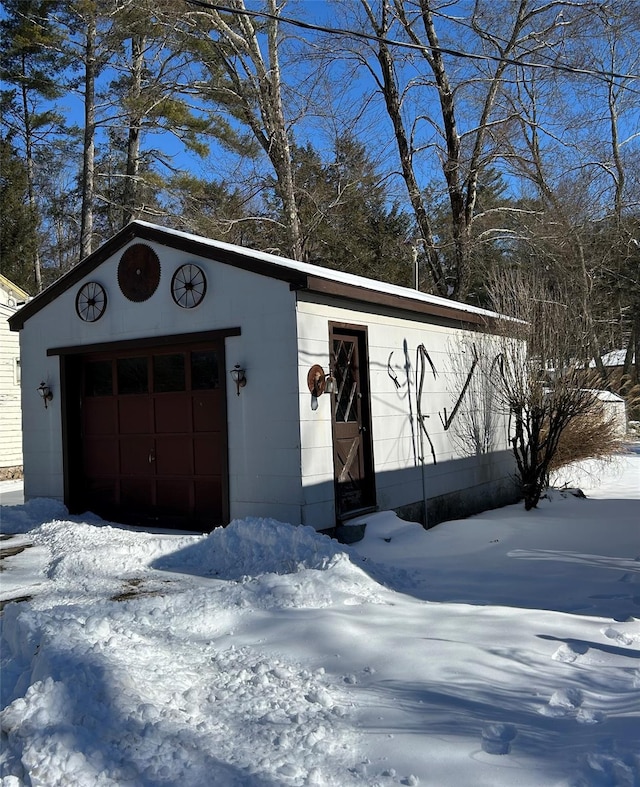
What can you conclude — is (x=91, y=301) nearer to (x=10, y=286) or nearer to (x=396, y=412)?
(x=396, y=412)

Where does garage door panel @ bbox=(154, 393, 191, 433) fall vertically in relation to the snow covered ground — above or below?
above

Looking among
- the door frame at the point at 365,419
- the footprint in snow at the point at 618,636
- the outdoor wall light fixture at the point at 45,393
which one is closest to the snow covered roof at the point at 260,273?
the door frame at the point at 365,419

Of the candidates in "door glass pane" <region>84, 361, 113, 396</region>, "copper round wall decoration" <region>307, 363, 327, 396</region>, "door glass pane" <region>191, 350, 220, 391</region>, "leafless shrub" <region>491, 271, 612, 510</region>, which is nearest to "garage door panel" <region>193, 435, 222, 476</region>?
"door glass pane" <region>191, 350, 220, 391</region>

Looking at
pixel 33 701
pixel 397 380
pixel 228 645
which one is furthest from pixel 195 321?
pixel 33 701

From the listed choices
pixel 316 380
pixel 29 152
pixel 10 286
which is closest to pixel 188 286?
pixel 316 380

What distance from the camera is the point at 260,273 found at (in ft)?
24.6

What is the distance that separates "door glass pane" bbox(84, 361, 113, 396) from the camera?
30.9ft

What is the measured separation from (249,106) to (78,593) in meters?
15.9

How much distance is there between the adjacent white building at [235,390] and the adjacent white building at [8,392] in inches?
316

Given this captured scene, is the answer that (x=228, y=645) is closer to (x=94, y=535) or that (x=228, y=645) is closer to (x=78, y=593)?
(x=78, y=593)

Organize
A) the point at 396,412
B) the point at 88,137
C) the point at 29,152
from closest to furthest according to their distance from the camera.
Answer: the point at 396,412, the point at 88,137, the point at 29,152

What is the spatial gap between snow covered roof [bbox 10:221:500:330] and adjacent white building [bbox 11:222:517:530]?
23 millimetres

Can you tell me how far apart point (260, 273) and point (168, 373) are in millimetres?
2004

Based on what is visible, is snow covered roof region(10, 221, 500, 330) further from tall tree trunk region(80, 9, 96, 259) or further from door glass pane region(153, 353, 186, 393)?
tall tree trunk region(80, 9, 96, 259)
